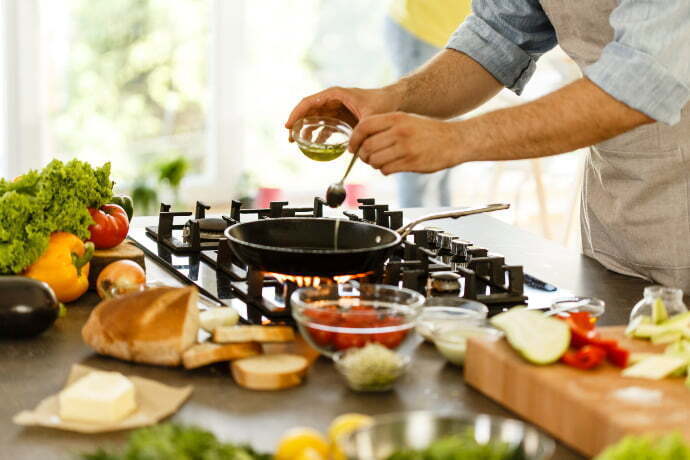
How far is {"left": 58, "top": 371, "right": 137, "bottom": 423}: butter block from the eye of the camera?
117 centimetres

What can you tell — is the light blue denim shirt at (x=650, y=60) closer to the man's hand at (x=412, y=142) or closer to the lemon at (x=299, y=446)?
the man's hand at (x=412, y=142)

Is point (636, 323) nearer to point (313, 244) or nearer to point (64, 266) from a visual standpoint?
point (313, 244)

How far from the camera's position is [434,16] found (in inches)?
182

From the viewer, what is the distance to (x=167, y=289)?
146 cm

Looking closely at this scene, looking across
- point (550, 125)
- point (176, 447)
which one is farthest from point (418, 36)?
point (176, 447)

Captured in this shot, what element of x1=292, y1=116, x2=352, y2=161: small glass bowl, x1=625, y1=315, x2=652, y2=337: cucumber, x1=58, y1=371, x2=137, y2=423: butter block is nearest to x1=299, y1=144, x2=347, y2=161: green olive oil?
x1=292, y1=116, x2=352, y2=161: small glass bowl

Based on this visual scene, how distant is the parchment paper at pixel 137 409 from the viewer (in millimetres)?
1169

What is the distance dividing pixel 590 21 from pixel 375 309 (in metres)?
0.96

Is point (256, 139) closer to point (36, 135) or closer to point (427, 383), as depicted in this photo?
point (36, 135)

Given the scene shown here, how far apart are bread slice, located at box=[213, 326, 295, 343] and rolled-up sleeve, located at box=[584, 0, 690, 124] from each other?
0.68m

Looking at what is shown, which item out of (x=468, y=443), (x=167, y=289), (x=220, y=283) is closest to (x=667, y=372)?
(x=468, y=443)

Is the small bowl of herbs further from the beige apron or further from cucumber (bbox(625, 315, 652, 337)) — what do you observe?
the beige apron

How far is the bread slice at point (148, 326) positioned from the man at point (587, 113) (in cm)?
49

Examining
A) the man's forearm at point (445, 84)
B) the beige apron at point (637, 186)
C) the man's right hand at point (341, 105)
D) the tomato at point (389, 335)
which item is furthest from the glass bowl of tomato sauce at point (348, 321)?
the man's forearm at point (445, 84)
